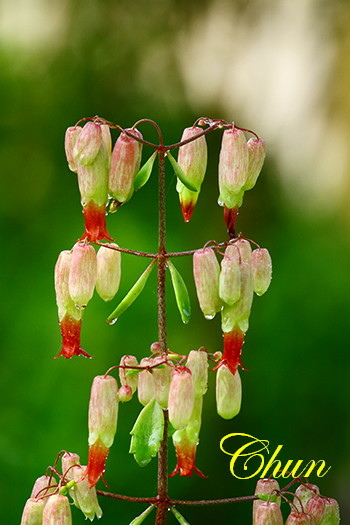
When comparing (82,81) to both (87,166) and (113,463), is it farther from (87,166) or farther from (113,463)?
(87,166)

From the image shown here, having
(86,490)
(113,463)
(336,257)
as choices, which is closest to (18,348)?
(113,463)

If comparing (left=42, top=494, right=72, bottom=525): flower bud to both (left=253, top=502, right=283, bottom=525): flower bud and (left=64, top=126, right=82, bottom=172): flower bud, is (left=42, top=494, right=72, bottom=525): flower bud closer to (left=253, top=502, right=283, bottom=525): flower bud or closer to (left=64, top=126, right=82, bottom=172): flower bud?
(left=253, top=502, right=283, bottom=525): flower bud

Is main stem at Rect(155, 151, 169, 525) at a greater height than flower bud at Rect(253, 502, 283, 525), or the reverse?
main stem at Rect(155, 151, 169, 525)

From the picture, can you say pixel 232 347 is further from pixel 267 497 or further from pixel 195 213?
pixel 195 213

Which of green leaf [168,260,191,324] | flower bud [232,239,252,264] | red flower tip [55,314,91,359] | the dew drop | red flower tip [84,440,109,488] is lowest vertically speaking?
red flower tip [84,440,109,488]

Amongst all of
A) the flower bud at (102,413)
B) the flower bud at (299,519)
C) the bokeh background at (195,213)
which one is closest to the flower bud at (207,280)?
the flower bud at (102,413)

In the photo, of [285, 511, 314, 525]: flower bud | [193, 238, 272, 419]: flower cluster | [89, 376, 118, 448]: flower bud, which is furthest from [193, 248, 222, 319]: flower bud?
[285, 511, 314, 525]: flower bud
